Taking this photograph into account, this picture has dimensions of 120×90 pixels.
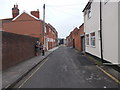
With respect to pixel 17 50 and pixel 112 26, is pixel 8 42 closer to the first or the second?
pixel 17 50

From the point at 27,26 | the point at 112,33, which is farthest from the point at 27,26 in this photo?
the point at 112,33

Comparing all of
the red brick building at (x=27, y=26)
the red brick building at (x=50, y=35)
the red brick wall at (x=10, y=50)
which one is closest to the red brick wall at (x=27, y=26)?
the red brick building at (x=27, y=26)

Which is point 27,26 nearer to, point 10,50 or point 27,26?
point 27,26

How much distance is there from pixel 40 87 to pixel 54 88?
1.98 feet

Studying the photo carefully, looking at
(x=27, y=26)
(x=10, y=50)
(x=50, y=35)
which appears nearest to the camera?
(x=10, y=50)

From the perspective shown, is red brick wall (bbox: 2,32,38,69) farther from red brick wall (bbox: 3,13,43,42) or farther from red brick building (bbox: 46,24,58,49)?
red brick building (bbox: 46,24,58,49)

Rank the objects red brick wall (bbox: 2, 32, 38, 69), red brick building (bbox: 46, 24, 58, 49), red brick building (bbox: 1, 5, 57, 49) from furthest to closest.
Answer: red brick building (bbox: 46, 24, 58, 49)
red brick building (bbox: 1, 5, 57, 49)
red brick wall (bbox: 2, 32, 38, 69)

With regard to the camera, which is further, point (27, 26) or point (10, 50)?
point (27, 26)

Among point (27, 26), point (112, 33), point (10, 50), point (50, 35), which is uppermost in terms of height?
point (27, 26)

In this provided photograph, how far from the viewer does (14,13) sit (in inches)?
913

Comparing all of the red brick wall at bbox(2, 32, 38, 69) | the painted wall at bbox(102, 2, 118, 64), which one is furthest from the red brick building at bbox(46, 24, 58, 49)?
the painted wall at bbox(102, 2, 118, 64)

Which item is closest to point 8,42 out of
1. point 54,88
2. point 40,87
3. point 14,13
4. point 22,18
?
point 40,87

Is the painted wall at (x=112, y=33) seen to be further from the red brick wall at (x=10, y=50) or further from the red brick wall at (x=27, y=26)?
the red brick wall at (x=27, y=26)

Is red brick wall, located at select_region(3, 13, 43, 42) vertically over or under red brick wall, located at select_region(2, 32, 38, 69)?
over
